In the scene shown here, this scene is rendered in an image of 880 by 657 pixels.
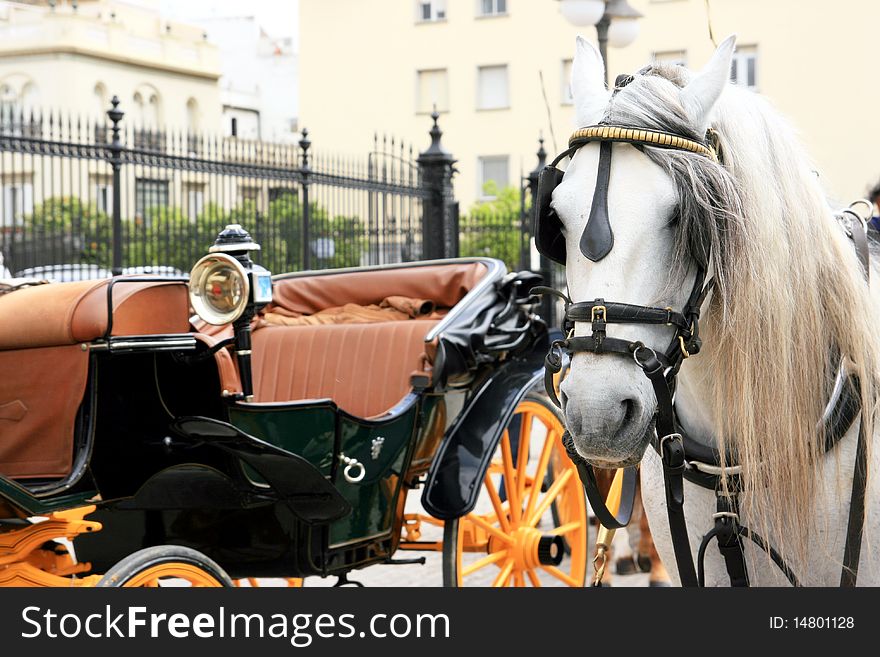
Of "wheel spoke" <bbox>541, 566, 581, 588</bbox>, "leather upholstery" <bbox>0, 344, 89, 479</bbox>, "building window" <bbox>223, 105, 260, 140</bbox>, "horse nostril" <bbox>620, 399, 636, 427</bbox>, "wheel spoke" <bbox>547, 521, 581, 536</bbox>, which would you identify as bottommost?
"wheel spoke" <bbox>541, 566, 581, 588</bbox>

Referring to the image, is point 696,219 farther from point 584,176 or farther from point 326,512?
point 326,512

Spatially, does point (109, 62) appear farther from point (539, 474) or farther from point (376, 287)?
point (539, 474)

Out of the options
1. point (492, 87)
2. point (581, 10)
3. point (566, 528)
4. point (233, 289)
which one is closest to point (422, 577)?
point (566, 528)

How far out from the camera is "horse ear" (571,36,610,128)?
226 cm

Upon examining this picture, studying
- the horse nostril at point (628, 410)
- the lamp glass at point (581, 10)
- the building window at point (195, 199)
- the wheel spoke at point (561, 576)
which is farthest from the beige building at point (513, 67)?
the horse nostril at point (628, 410)

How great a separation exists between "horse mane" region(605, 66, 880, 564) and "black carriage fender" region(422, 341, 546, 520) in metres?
1.66

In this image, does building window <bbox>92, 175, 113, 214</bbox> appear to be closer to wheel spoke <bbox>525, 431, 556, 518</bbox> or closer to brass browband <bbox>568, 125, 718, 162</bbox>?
wheel spoke <bbox>525, 431, 556, 518</bbox>

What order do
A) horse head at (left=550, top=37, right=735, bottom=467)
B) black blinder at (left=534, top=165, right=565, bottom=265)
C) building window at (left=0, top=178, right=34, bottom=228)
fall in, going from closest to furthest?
1. horse head at (left=550, top=37, right=735, bottom=467)
2. black blinder at (left=534, top=165, right=565, bottom=265)
3. building window at (left=0, top=178, right=34, bottom=228)

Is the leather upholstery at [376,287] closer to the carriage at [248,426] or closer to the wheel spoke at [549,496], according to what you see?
the carriage at [248,426]

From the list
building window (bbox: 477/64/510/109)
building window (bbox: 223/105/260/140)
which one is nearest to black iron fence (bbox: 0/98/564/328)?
building window (bbox: 477/64/510/109)

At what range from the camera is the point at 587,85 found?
2334 mm
